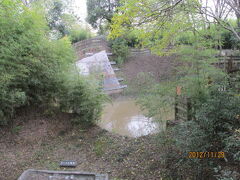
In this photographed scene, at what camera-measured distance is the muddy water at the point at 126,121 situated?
4594mm

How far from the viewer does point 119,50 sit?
11375 mm

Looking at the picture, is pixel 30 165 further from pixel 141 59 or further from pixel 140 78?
pixel 141 59

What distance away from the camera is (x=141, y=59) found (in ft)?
40.1

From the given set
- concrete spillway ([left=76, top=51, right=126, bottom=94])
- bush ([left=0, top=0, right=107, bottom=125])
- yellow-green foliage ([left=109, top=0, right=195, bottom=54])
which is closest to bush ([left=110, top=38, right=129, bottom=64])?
concrete spillway ([left=76, top=51, right=126, bottom=94])

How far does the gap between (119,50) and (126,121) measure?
6.72 m

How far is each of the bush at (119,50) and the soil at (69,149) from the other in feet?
24.0

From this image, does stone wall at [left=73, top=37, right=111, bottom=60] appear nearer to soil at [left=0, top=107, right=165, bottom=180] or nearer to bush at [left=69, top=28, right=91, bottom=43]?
bush at [left=69, top=28, right=91, bottom=43]

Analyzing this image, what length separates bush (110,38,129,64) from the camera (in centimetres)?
1135

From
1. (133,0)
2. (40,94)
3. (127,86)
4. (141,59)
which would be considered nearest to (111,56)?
(141,59)

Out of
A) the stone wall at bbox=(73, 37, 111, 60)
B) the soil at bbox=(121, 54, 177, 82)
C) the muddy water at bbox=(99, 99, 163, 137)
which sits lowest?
the muddy water at bbox=(99, 99, 163, 137)

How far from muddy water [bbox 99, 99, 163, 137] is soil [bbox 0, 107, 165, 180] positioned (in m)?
0.70

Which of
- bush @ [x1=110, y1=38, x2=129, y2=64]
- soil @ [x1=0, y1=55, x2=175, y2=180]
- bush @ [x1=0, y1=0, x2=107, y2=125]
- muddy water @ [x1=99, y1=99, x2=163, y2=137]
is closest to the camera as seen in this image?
soil @ [x1=0, y1=55, x2=175, y2=180]
